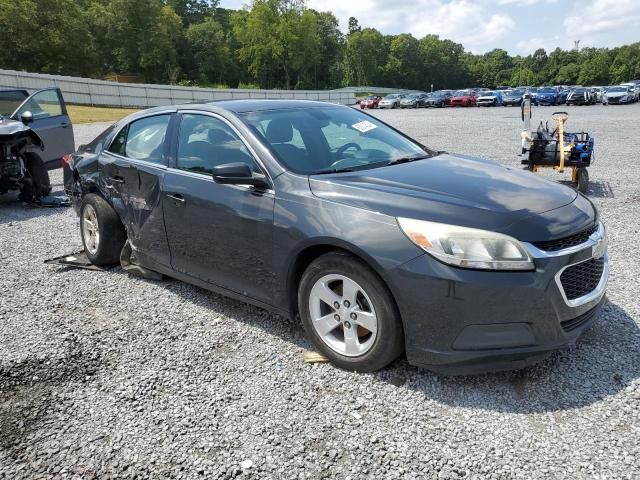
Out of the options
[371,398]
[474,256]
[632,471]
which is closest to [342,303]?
[371,398]

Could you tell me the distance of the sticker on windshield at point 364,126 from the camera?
4.32 metres

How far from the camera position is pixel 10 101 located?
916 cm

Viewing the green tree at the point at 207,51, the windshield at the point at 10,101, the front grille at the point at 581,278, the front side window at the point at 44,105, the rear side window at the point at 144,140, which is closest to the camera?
the front grille at the point at 581,278

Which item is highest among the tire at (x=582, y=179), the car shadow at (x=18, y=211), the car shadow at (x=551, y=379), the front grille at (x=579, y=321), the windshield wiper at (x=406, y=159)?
the windshield wiper at (x=406, y=159)

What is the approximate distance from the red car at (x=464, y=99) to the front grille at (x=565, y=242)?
47.8m

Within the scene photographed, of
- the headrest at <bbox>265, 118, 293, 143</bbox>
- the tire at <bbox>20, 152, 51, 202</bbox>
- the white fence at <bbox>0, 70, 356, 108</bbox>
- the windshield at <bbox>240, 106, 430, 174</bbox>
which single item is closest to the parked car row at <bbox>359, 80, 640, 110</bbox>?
the white fence at <bbox>0, 70, 356, 108</bbox>

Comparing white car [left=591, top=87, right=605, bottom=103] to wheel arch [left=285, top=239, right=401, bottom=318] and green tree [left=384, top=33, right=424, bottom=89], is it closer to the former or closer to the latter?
wheel arch [left=285, top=239, right=401, bottom=318]

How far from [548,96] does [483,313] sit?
151 feet

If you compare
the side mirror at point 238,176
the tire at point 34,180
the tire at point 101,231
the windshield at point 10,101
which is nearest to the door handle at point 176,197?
the side mirror at point 238,176

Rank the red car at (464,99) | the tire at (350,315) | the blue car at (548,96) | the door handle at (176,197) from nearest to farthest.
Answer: the tire at (350,315)
the door handle at (176,197)
the blue car at (548,96)
the red car at (464,99)

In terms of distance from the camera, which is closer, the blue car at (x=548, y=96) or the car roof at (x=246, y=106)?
the car roof at (x=246, y=106)

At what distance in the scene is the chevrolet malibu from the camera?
9.16 ft

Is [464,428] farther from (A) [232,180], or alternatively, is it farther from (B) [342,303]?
(A) [232,180]

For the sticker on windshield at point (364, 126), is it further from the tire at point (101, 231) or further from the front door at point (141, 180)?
the tire at point (101, 231)
